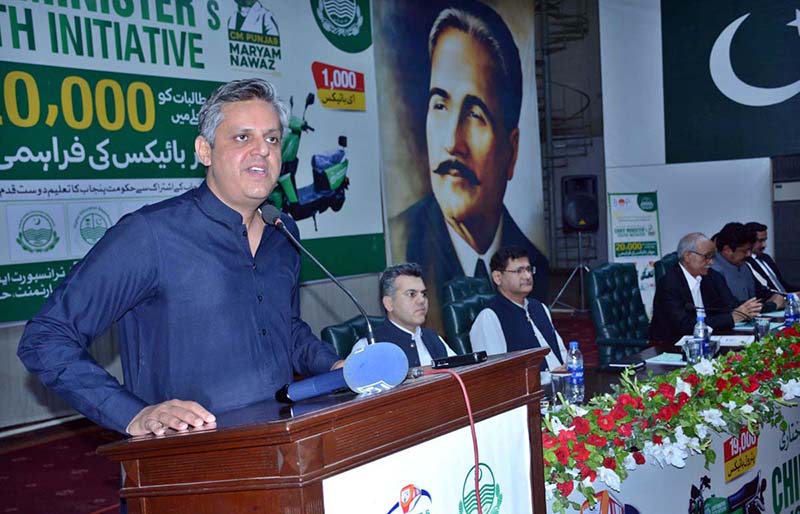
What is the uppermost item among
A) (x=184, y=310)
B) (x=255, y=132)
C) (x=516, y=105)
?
(x=516, y=105)

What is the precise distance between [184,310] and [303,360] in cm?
33

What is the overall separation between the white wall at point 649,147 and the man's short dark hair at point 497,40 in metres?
1.33

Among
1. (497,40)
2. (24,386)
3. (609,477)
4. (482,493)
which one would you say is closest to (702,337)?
(609,477)

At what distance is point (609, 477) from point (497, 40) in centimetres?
856

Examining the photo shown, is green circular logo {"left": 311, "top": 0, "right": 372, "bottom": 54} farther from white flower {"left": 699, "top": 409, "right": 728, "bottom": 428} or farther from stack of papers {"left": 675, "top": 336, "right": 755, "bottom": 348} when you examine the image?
white flower {"left": 699, "top": 409, "right": 728, "bottom": 428}

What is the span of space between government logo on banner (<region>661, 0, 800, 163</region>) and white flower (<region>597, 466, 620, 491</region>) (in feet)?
23.2

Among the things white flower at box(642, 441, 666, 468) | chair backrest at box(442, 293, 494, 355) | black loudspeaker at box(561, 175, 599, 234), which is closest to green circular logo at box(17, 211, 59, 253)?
chair backrest at box(442, 293, 494, 355)

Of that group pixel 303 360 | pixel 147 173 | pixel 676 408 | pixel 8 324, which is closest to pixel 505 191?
pixel 147 173

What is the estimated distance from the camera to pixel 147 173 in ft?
21.6

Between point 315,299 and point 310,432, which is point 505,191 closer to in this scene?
point 315,299

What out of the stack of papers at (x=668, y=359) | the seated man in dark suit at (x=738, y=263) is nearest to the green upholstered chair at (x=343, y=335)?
the stack of papers at (x=668, y=359)

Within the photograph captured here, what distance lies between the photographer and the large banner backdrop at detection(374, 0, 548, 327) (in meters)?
8.80

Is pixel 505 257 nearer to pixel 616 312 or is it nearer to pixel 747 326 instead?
pixel 616 312

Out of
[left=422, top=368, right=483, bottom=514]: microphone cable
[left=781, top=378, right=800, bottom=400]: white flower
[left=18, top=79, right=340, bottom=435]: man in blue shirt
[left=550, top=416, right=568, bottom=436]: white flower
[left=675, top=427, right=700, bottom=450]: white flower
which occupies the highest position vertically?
[left=18, top=79, right=340, bottom=435]: man in blue shirt
